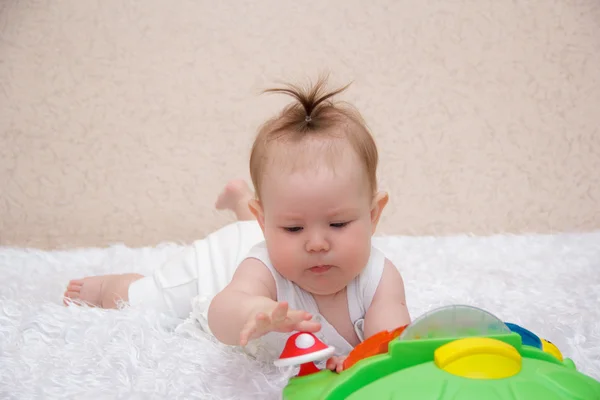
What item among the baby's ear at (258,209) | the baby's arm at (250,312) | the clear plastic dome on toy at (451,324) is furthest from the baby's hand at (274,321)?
the baby's ear at (258,209)

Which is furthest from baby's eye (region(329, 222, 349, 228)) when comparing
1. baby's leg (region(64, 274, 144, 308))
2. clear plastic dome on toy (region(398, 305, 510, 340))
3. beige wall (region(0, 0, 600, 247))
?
beige wall (region(0, 0, 600, 247))

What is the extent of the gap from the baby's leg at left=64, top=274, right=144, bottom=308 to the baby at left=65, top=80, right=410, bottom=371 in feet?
1.01

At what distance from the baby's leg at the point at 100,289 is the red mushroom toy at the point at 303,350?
50 centimetres

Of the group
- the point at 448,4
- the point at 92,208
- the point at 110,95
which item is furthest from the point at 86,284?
the point at 448,4

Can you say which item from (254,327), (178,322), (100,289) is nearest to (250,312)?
(254,327)

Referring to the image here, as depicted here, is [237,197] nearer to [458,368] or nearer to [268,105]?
[268,105]

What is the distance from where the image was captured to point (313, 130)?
928mm

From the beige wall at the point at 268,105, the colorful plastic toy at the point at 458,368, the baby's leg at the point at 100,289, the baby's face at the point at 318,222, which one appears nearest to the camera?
the colorful plastic toy at the point at 458,368

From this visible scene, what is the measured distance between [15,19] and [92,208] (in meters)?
0.60

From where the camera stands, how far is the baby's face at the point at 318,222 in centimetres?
89

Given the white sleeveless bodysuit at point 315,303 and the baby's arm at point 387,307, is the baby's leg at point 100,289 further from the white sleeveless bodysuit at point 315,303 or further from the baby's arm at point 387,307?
the baby's arm at point 387,307

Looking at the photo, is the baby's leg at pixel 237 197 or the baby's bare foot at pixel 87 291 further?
the baby's leg at pixel 237 197

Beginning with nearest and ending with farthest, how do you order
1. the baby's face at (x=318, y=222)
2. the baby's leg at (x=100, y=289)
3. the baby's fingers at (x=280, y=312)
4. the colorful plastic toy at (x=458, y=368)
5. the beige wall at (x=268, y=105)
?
the colorful plastic toy at (x=458, y=368)
the baby's fingers at (x=280, y=312)
the baby's face at (x=318, y=222)
the baby's leg at (x=100, y=289)
the beige wall at (x=268, y=105)

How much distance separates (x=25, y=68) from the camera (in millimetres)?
1992
